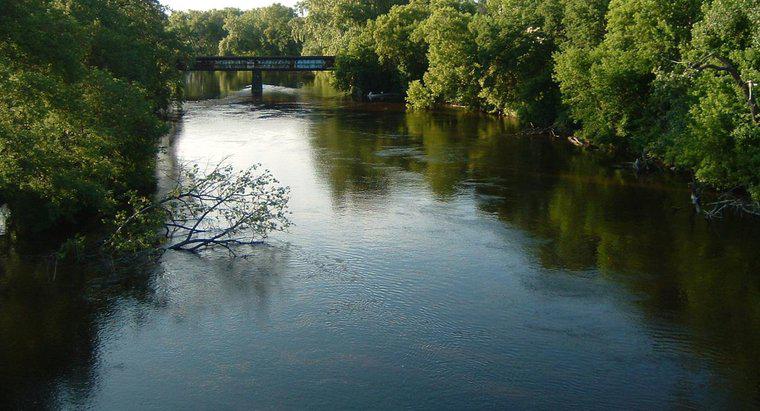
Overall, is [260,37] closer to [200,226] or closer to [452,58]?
[452,58]

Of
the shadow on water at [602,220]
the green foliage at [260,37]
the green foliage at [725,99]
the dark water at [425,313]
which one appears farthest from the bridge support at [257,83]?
the green foliage at [725,99]

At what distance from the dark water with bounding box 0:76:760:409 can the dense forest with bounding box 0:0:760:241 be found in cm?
366

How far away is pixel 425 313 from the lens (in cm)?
2445

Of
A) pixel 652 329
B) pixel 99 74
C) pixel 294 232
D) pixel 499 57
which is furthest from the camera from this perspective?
pixel 499 57

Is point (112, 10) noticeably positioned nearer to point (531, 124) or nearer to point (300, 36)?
point (531, 124)

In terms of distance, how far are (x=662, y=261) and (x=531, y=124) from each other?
3617 centimetres

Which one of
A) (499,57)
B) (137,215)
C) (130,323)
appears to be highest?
(499,57)

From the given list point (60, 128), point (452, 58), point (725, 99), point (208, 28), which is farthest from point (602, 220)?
point (208, 28)

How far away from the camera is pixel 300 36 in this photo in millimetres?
139375

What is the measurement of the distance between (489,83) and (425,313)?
5139 cm

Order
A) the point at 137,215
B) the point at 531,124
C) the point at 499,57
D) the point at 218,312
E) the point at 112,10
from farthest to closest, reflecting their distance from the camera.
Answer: the point at 499,57, the point at 531,124, the point at 112,10, the point at 137,215, the point at 218,312

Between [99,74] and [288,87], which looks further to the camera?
[288,87]

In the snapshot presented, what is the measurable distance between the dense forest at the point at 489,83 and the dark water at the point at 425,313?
3.66 meters

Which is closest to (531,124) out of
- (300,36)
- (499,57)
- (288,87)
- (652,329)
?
(499,57)
